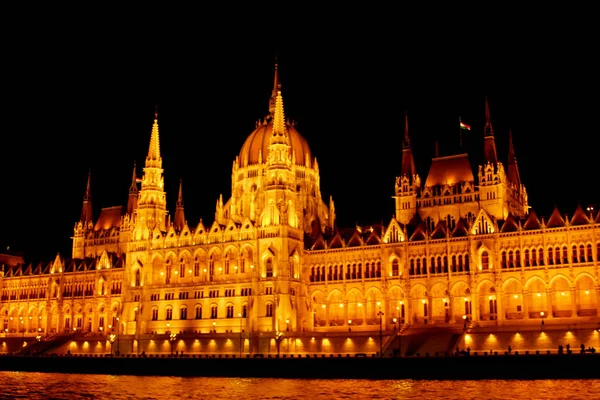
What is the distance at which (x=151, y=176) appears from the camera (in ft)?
373

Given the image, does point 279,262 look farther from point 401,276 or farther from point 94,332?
point 94,332

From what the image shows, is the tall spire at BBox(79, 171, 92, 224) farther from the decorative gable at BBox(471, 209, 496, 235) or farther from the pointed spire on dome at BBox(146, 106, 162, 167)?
the decorative gable at BBox(471, 209, 496, 235)

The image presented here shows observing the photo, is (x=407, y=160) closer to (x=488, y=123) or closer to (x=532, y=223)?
(x=488, y=123)

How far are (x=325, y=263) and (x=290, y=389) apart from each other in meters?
37.9

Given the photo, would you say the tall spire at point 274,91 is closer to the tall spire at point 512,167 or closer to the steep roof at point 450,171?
the steep roof at point 450,171

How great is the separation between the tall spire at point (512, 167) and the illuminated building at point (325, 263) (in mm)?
256

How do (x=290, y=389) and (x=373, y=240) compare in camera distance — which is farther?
(x=373, y=240)

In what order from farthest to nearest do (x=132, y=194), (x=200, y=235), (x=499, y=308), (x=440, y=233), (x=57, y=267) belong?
(x=132, y=194) → (x=57, y=267) → (x=200, y=235) → (x=440, y=233) → (x=499, y=308)

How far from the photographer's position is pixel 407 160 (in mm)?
114562

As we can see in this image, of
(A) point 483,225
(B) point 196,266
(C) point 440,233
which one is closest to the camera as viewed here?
(A) point 483,225

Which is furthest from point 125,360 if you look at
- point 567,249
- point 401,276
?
point 567,249

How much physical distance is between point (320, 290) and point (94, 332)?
38.0m

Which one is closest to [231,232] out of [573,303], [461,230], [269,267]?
[269,267]

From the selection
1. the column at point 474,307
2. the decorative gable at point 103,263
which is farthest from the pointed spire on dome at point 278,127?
the decorative gable at point 103,263
